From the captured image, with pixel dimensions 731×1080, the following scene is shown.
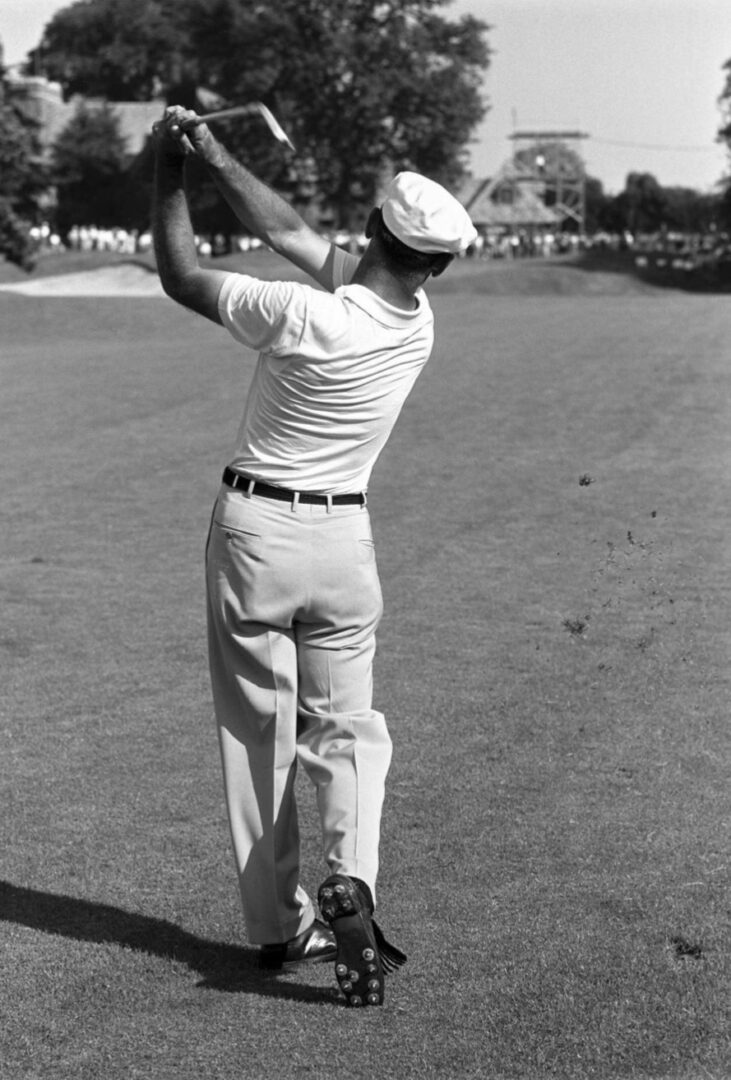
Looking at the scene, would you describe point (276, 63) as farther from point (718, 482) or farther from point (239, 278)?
point (239, 278)

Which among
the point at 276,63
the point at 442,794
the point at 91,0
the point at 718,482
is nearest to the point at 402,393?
the point at 442,794

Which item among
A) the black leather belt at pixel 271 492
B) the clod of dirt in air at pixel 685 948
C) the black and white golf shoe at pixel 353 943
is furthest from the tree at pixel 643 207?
the black and white golf shoe at pixel 353 943

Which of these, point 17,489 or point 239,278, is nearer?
point 239,278

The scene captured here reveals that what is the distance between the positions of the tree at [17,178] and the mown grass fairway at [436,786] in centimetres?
3629

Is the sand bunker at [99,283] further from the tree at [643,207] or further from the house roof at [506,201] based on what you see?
the tree at [643,207]

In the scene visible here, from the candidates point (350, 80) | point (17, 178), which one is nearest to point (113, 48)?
point (350, 80)

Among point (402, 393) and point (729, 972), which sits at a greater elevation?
point (402, 393)

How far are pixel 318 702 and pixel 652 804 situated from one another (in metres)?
2.08

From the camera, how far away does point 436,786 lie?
6793 millimetres

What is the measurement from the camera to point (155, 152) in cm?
461

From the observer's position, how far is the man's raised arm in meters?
4.62

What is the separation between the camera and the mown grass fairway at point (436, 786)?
179 inches

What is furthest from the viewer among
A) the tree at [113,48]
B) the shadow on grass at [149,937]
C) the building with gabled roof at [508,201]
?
the tree at [113,48]

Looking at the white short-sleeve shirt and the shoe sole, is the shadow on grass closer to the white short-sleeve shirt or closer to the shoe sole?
the shoe sole
